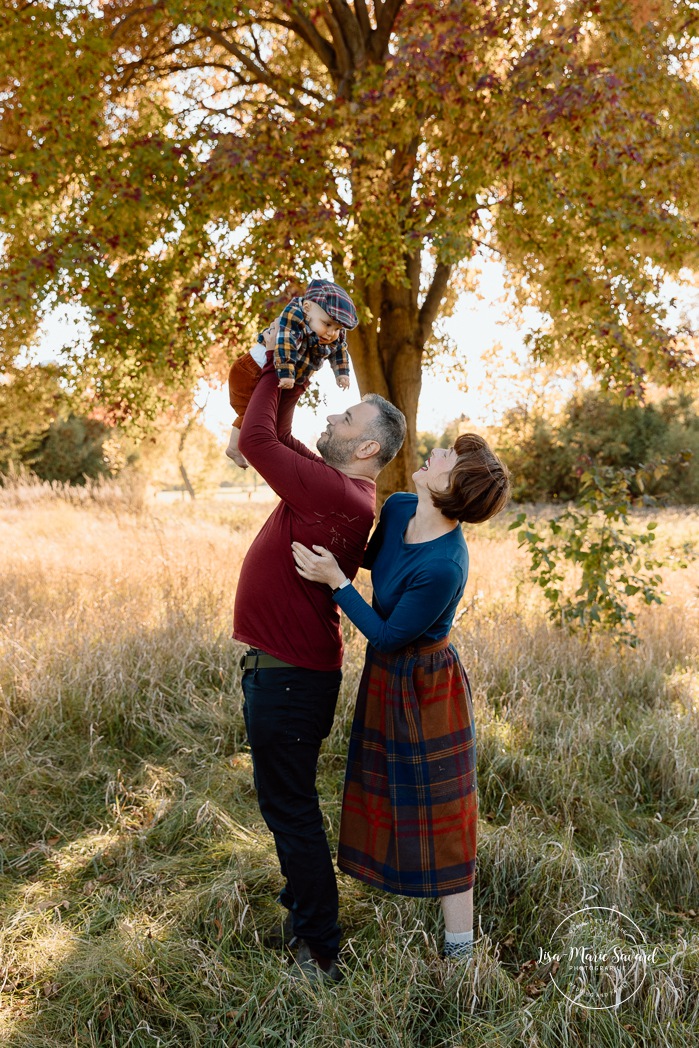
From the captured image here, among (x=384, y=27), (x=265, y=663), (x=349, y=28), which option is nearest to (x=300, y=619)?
(x=265, y=663)

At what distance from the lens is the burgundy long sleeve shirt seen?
2.60m

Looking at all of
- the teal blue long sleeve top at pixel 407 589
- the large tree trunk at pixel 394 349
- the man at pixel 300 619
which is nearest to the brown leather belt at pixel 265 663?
the man at pixel 300 619

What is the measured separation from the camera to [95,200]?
6.79m

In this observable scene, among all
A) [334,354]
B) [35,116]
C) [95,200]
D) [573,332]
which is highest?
[35,116]

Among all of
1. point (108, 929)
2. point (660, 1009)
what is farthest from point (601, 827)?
point (108, 929)

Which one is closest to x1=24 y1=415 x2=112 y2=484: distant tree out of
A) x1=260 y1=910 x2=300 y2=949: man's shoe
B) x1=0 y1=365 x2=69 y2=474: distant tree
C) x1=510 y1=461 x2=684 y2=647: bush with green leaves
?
x1=0 y1=365 x2=69 y2=474: distant tree

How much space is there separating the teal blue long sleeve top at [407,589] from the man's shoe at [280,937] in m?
1.22

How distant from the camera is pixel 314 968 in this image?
2816 millimetres

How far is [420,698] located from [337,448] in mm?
908

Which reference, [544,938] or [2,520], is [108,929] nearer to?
[544,938]

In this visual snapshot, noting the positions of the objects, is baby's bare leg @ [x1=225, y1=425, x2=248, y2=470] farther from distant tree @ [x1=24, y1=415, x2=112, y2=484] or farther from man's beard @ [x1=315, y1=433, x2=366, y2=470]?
distant tree @ [x1=24, y1=415, x2=112, y2=484]

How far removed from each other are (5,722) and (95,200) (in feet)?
14.6

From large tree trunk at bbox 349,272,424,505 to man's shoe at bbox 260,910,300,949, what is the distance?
5.81 m
